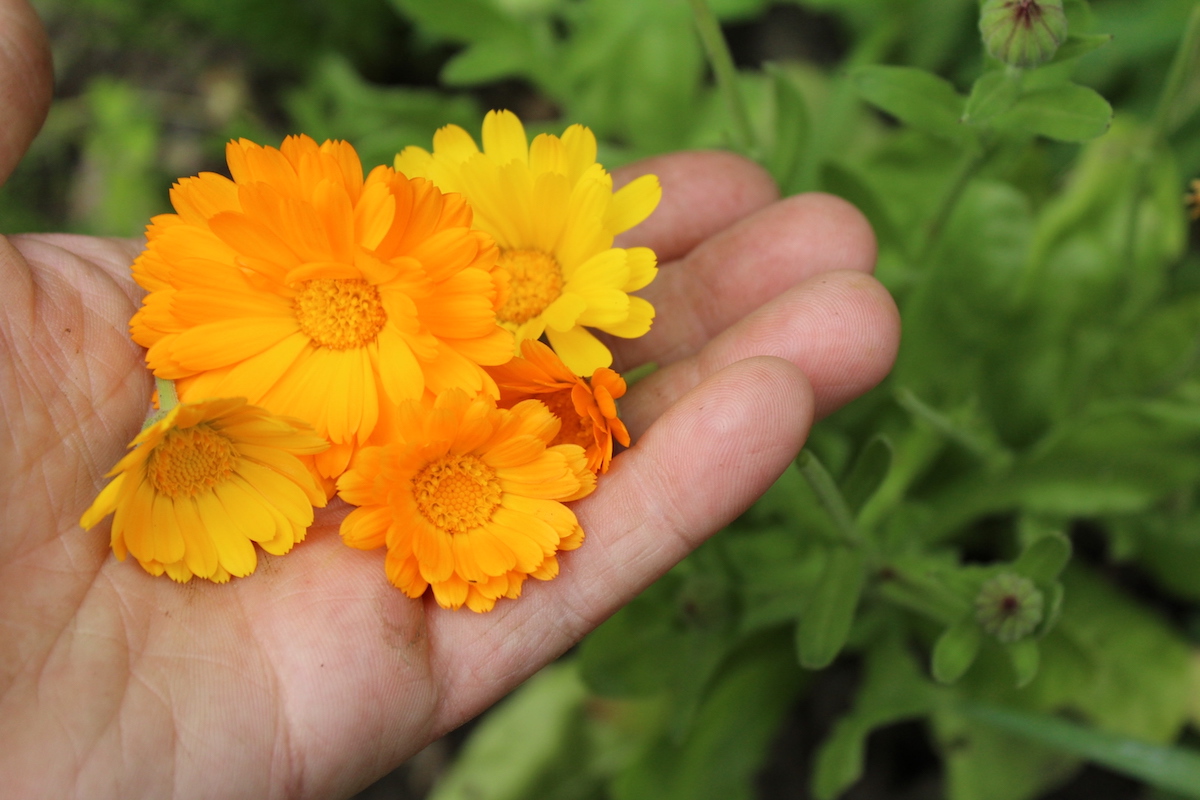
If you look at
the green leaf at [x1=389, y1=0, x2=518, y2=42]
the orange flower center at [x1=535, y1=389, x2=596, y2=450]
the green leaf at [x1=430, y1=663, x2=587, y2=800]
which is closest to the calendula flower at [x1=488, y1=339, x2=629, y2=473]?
the orange flower center at [x1=535, y1=389, x2=596, y2=450]

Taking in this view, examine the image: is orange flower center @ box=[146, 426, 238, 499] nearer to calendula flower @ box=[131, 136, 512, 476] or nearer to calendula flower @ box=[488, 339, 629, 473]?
calendula flower @ box=[131, 136, 512, 476]

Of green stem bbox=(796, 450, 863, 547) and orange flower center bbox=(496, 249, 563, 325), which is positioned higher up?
orange flower center bbox=(496, 249, 563, 325)

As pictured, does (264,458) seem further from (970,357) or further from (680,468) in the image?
(970,357)

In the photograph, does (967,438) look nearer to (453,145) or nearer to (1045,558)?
(1045,558)

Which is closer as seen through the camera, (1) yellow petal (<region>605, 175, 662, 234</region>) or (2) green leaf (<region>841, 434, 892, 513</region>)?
(1) yellow petal (<region>605, 175, 662, 234</region>)

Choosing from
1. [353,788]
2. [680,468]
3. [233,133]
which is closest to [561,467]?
[680,468]

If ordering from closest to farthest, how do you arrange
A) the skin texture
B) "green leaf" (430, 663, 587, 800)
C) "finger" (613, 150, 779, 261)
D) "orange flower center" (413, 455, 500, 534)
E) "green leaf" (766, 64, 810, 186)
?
the skin texture, "orange flower center" (413, 455, 500, 534), "finger" (613, 150, 779, 261), "green leaf" (766, 64, 810, 186), "green leaf" (430, 663, 587, 800)

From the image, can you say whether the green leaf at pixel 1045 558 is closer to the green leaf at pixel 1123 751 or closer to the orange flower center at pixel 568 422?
the green leaf at pixel 1123 751
